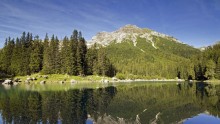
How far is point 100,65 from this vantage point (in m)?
A: 157

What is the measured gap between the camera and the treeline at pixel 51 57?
144250 millimetres

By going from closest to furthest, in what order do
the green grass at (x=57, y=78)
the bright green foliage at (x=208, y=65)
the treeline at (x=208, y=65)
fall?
1. the green grass at (x=57, y=78)
2. the treeline at (x=208, y=65)
3. the bright green foliage at (x=208, y=65)

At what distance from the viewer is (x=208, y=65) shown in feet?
572

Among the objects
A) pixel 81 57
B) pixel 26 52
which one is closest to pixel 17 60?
pixel 26 52

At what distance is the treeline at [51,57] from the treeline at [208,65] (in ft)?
248

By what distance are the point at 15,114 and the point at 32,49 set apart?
123233 millimetres

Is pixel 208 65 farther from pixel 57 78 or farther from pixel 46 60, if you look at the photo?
pixel 46 60

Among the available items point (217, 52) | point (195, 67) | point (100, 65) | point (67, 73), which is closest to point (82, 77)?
point (67, 73)

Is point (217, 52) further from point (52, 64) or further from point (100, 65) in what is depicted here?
point (52, 64)

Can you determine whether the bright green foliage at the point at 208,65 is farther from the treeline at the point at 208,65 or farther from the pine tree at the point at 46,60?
the pine tree at the point at 46,60

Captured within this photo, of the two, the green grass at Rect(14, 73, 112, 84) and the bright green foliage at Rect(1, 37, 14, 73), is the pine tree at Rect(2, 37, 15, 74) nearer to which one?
the bright green foliage at Rect(1, 37, 14, 73)

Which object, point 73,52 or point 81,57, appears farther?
point 81,57

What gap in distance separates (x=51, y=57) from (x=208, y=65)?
371 ft

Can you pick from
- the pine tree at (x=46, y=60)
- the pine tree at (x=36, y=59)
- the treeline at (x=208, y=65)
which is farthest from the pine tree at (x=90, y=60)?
the treeline at (x=208, y=65)
